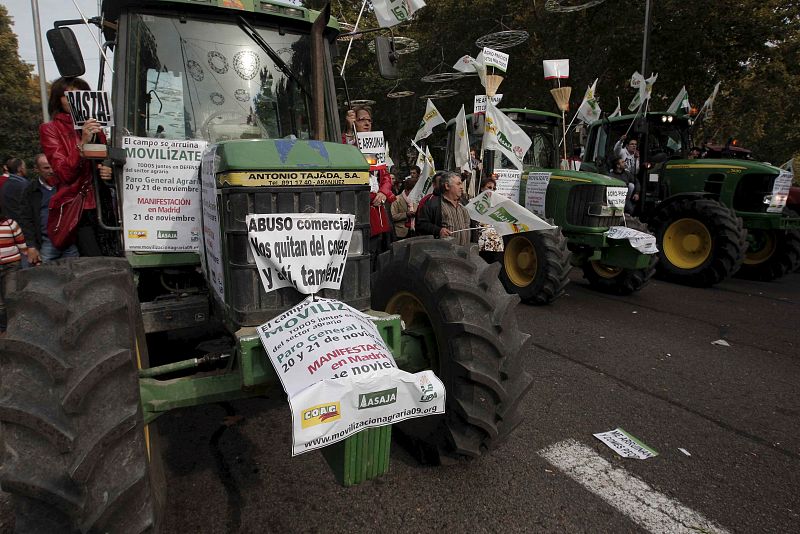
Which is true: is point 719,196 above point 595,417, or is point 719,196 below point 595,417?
above

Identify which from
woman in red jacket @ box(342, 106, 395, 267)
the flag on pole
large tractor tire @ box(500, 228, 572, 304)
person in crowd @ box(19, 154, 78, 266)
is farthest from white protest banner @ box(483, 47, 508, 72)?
person in crowd @ box(19, 154, 78, 266)

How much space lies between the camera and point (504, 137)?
781 cm

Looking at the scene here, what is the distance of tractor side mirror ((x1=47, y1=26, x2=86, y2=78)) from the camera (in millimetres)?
3135

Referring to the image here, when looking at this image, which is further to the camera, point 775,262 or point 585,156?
point 585,156

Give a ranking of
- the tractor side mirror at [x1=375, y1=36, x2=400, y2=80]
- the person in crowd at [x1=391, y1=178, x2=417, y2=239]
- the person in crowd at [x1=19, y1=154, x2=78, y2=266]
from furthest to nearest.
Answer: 1. the person in crowd at [x1=391, y1=178, x2=417, y2=239]
2. the person in crowd at [x1=19, y1=154, x2=78, y2=266]
3. the tractor side mirror at [x1=375, y1=36, x2=400, y2=80]

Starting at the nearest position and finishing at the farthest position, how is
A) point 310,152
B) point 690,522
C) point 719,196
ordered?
point 310,152 < point 690,522 < point 719,196

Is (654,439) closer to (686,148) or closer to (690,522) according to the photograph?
(690,522)

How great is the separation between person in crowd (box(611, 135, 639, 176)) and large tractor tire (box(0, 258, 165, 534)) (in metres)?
9.59

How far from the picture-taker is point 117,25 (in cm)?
331

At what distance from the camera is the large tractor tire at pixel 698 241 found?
820cm

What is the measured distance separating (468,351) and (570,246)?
19.7 ft

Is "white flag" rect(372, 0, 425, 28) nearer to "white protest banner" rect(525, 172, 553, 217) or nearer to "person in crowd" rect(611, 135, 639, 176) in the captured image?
"white protest banner" rect(525, 172, 553, 217)

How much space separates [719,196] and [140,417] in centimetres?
1019

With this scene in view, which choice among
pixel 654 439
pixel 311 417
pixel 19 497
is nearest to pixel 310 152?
pixel 311 417
